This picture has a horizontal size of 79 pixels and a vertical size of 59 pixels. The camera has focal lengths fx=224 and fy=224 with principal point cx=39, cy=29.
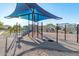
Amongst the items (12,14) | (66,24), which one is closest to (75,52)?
(66,24)

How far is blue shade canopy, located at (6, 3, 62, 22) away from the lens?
3031 millimetres

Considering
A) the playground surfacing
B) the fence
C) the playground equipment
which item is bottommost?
the playground surfacing

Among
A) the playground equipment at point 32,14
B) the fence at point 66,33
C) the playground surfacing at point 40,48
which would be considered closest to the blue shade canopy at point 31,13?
the playground equipment at point 32,14

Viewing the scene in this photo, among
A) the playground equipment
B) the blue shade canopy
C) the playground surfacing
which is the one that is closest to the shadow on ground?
the playground surfacing

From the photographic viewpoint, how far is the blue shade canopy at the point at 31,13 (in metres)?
3.03

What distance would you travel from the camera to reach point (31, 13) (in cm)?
311

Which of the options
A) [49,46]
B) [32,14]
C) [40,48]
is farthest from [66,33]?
[32,14]

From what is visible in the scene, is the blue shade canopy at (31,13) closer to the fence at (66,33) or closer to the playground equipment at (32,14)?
the playground equipment at (32,14)

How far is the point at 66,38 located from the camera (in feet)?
10.3

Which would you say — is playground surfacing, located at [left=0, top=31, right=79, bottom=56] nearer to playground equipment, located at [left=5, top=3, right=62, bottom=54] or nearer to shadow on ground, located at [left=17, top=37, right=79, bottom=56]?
shadow on ground, located at [left=17, top=37, right=79, bottom=56]

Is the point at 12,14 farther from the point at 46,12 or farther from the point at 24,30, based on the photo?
the point at 46,12

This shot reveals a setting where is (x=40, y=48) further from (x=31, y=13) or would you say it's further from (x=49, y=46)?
(x=31, y=13)

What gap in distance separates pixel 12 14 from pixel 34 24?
0.33 metres

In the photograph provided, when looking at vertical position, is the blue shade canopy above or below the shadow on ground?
above
